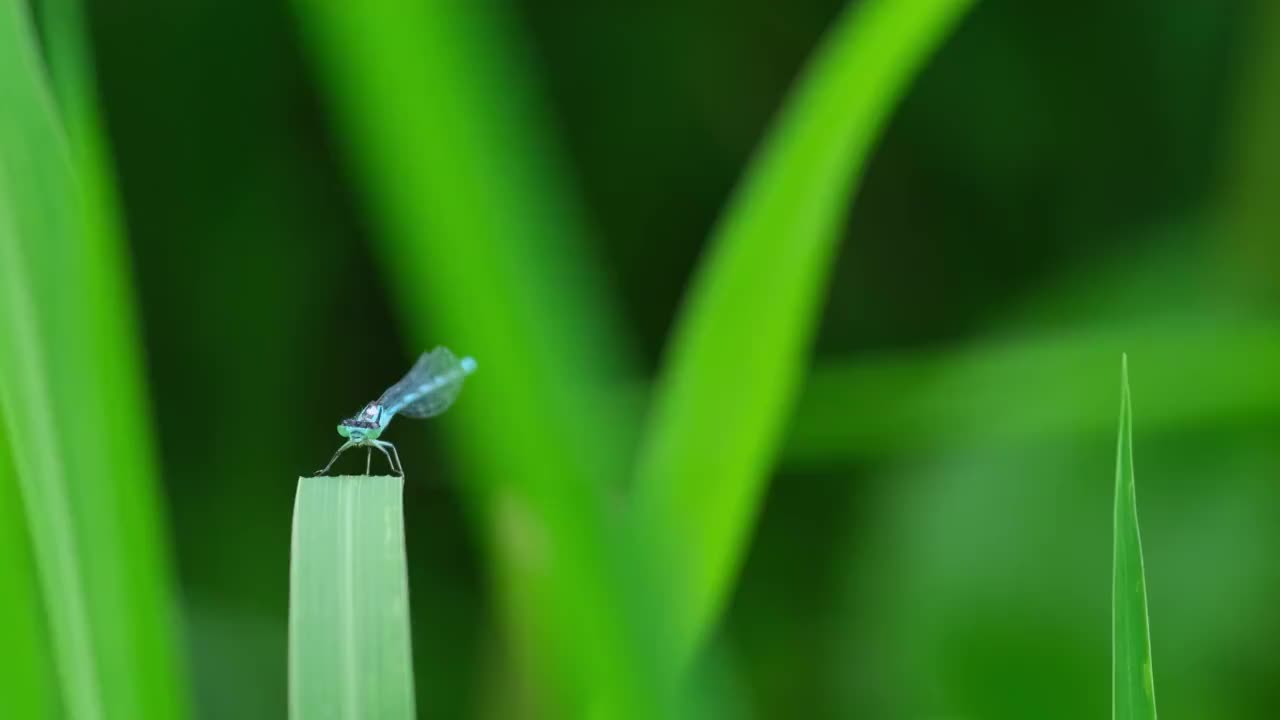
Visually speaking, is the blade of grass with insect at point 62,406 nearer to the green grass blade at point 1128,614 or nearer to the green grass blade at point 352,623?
the green grass blade at point 352,623

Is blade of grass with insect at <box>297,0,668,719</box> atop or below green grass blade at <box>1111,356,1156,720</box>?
atop

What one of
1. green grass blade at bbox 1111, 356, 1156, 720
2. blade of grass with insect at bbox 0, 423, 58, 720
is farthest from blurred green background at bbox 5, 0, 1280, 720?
green grass blade at bbox 1111, 356, 1156, 720

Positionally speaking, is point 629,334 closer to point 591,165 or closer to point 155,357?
point 591,165

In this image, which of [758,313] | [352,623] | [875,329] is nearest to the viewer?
[352,623]

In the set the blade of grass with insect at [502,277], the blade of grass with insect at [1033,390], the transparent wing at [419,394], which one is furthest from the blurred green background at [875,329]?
the blade of grass with insect at [502,277]

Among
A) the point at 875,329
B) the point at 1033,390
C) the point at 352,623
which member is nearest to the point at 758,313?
the point at 352,623

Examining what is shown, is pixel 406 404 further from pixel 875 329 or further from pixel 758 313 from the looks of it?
pixel 875 329

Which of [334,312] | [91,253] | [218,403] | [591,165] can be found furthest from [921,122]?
[91,253]

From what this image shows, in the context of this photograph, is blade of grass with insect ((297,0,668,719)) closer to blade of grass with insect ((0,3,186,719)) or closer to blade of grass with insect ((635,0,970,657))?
blade of grass with insect ((0,3,186,719))
